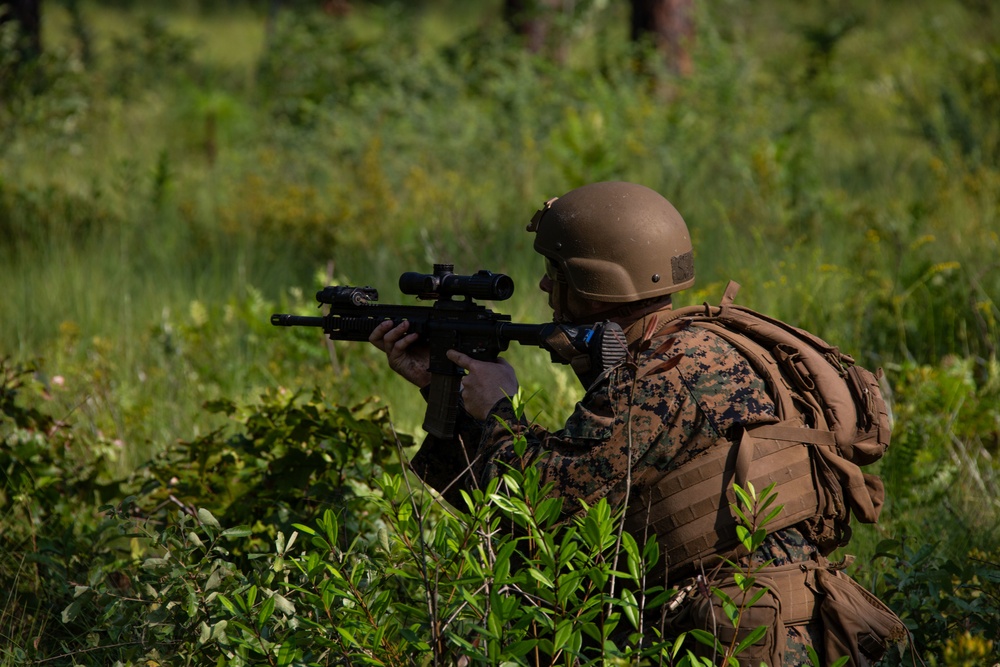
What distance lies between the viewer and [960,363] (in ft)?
14.6

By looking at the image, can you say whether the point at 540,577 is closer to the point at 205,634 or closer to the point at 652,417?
the point at 652,417

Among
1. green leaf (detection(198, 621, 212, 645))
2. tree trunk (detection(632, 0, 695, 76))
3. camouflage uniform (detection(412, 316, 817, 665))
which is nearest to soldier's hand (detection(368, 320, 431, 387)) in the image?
camouflage uniform (detection(412, 316, 817, 665))

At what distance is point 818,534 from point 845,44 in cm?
1367

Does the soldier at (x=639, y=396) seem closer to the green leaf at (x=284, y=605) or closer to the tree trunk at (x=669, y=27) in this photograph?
the green leaf at (x=284, y=605)

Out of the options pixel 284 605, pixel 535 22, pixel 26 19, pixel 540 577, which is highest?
pixel 26 19

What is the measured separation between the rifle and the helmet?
0.18 meters

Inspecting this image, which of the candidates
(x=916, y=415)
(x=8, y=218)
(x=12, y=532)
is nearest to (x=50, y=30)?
(x=8, y=218)

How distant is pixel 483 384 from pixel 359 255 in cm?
372

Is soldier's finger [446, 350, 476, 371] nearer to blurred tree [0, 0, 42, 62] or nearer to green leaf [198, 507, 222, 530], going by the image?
green leaf [198, 507, 222, 530]

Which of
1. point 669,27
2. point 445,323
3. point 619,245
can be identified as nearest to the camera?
point 619,245

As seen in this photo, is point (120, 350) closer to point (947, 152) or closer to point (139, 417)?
point (139, 417)

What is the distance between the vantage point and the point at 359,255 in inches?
258

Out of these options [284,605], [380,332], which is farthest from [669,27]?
[284,605]

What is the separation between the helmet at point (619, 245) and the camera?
2.81m
